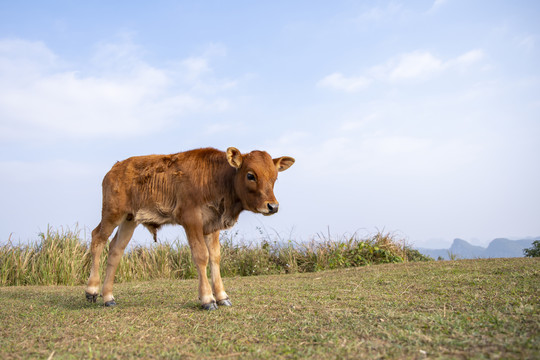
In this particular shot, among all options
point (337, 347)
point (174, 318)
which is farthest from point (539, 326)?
point (174, 318)

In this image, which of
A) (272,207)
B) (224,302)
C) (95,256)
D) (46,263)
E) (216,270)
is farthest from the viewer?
(46,263)

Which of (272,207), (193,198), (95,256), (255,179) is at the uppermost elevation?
(255,179)

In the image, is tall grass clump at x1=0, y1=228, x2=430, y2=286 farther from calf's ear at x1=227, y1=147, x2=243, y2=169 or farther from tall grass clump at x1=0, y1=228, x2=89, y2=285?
calf's ear at x1=227, y1=147, x2=243, y2=169

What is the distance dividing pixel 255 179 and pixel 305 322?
6.41ft

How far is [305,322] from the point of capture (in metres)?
4.69

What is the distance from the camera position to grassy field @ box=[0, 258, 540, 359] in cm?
372

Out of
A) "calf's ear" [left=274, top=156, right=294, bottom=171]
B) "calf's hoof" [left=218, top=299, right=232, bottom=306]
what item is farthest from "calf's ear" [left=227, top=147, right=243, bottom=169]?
"calf's hoof" [left=218, top=299, right=232, bottom=306]

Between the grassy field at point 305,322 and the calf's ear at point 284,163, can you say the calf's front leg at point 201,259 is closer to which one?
the grassy field at point 305,322

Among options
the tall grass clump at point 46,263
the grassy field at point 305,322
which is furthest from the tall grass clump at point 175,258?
the grassy field at point 305,322

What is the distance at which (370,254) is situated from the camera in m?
12.5

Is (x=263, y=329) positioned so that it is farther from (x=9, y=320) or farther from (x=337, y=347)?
(x=9, y=320)

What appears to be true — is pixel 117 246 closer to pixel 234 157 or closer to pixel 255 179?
pixel 234 157

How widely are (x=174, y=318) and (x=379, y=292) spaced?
10.2 feet

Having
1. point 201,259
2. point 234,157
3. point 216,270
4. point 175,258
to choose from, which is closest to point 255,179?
point 234,157
